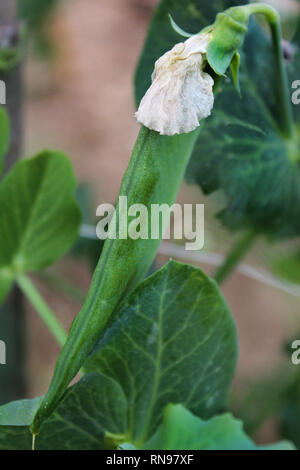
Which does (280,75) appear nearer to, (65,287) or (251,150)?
(251,150)

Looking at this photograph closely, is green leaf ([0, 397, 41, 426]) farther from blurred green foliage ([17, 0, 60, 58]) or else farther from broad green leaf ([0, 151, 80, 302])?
blurred green foliage ([17, 0, 60, 58])

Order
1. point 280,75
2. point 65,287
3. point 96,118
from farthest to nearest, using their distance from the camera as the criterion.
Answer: point 96,118 → point 65,287 → point 280,75

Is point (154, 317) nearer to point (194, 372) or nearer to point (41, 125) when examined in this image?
point (194, 372)

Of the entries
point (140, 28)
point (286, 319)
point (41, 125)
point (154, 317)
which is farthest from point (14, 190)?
point (140, 28)

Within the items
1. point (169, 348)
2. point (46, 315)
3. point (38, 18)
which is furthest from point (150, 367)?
point (38, 18)

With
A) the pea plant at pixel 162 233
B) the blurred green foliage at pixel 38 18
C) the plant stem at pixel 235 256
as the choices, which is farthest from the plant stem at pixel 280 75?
the blurred green foliage at pixel 38 18

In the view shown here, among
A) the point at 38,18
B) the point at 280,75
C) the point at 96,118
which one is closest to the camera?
the point at 280,75
